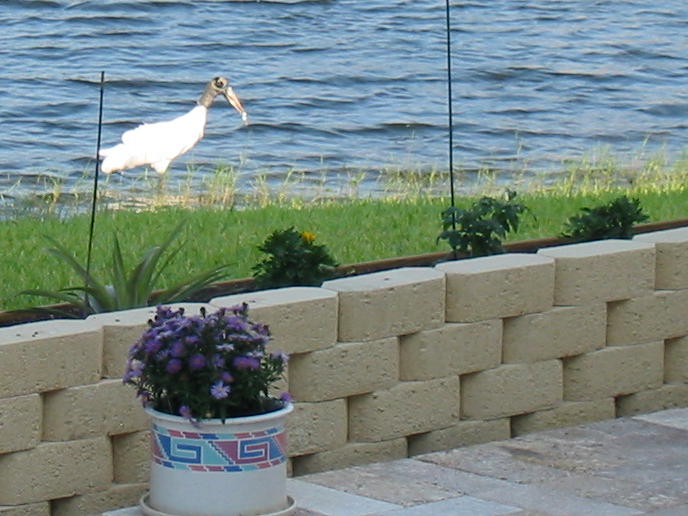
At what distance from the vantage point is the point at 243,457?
539cm

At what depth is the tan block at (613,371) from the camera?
23.0 ft

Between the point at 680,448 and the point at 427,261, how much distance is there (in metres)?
1.73

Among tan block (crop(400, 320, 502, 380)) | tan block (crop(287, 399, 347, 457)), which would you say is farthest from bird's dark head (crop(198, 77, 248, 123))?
tan block (crop(287, 399, 347, 457))

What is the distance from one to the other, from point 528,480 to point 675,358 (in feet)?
5.03

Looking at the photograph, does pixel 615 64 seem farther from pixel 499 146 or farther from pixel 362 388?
pixel 362 388

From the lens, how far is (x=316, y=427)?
20.4 ft

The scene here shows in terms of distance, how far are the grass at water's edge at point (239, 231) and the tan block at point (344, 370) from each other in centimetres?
112

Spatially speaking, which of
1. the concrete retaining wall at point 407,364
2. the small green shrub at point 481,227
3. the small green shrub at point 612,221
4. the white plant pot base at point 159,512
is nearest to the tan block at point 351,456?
the concrete retaining wall at point 407,364

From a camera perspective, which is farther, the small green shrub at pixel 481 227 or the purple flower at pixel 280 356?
→ the small green shrub at pixel 481 227

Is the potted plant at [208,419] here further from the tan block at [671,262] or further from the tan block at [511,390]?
the tan block at [671,262]

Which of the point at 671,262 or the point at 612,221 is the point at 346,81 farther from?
the point at 671,262

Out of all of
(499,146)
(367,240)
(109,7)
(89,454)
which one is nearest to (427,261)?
(367,240)

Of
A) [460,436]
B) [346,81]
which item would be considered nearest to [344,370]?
[460,436]

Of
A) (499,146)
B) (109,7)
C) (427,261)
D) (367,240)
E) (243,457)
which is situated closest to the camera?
(243,457)
